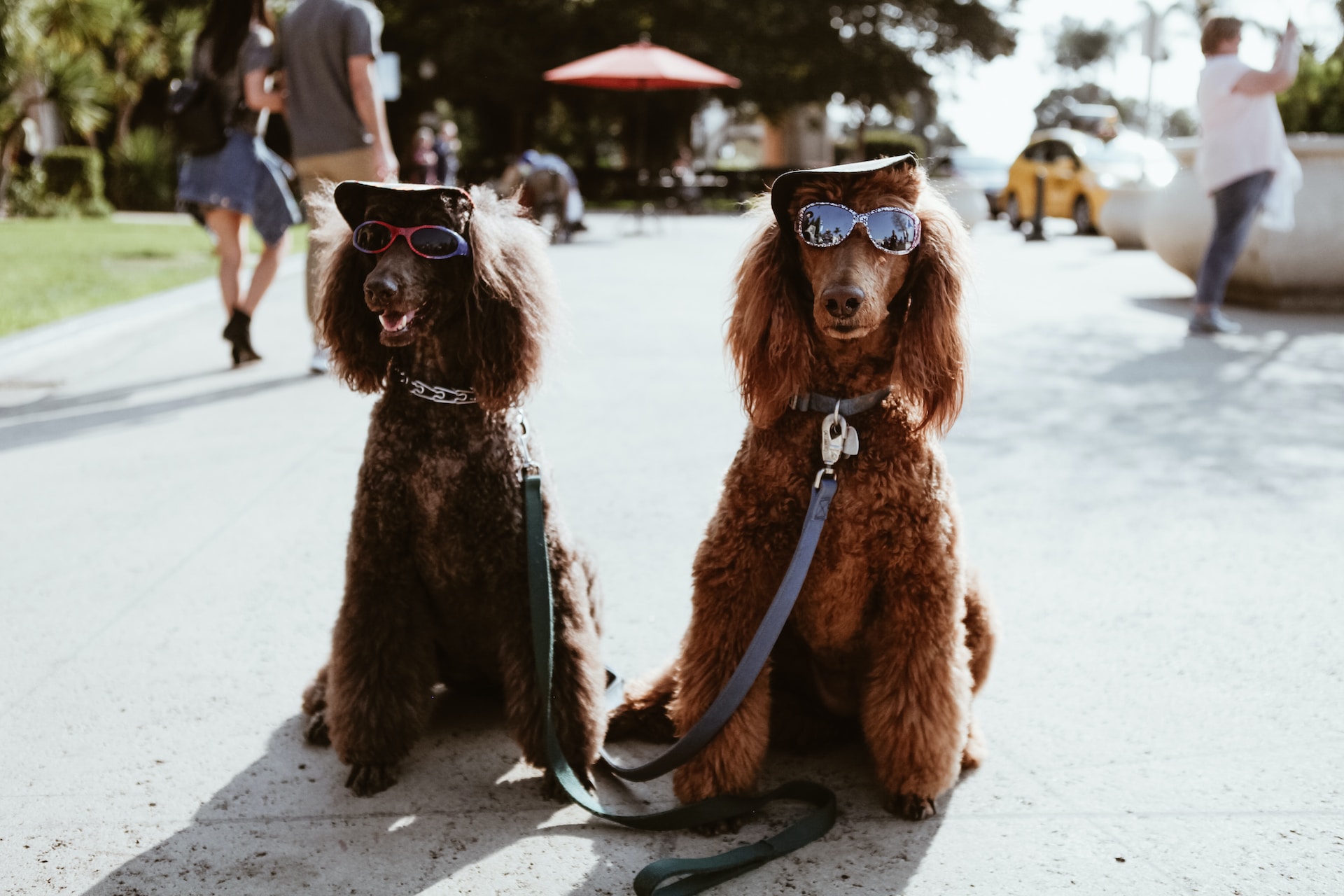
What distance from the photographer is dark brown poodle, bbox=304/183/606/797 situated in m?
2.58

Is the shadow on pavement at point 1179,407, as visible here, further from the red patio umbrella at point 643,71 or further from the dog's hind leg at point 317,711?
the red patio umbrella at point 643,71

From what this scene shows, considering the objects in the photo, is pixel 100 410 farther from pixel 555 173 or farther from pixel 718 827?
pixel 555 173

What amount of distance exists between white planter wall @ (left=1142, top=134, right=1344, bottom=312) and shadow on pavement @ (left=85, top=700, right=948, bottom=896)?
8016 millimetres

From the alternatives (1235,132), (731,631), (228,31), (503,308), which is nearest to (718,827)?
(731,631)

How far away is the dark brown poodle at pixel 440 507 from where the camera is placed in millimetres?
2582

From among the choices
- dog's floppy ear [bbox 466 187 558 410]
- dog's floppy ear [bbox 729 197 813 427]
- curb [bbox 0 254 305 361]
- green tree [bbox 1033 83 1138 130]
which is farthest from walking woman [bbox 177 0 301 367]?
green tree [bbox 1033 83 1138 130]

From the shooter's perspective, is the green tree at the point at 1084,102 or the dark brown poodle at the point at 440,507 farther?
the green tree at the point at 1084,102

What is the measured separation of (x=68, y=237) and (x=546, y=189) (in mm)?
6663

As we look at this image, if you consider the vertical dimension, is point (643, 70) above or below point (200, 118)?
above

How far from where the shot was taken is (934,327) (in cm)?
235

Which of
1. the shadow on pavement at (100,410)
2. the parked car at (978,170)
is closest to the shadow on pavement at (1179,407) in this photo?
the shadow on pavement at (100,410)

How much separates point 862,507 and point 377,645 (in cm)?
115

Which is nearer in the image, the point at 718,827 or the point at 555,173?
the point at 718,827

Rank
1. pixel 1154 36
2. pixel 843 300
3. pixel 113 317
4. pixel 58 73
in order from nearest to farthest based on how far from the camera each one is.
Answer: pixel 843 300, pixel 113 317, pixel 1154 36, pixel 58 73
